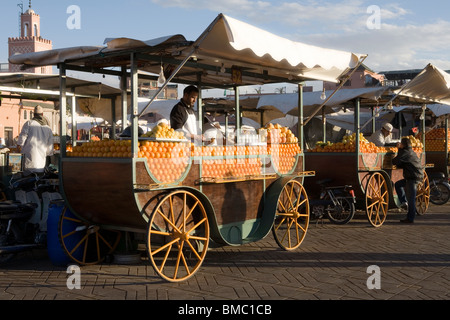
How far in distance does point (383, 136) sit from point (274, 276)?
20.6 ft

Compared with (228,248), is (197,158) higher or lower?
higher

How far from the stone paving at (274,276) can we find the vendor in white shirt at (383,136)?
3332mm

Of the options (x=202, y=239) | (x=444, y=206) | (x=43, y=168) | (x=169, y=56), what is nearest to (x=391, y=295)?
(x=202, y=239)

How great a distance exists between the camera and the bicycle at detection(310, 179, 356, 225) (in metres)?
9.02

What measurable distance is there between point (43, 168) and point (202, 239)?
371 cm

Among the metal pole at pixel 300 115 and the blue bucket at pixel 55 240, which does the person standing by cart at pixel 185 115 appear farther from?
the metal pole at pixel 300 115

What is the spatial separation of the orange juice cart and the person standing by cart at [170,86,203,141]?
0.38 meters

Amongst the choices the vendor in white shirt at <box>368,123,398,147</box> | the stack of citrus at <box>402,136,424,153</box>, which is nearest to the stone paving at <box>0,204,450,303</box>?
the vendor in white shirt at <box>368,123,398,147</box>

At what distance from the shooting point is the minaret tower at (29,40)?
199ft

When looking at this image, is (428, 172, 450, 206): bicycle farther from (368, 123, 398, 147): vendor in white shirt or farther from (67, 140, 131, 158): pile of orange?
(67, 140, 131, 158): pile of orange

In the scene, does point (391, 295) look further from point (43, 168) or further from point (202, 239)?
point (43, 168)

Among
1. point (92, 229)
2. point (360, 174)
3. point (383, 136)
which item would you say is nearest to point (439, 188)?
point (383, 136)

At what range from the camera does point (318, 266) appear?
6.03 metres

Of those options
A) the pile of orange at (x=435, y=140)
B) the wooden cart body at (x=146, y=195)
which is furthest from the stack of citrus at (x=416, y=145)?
the wooden cart body at (x=146, y=195)
